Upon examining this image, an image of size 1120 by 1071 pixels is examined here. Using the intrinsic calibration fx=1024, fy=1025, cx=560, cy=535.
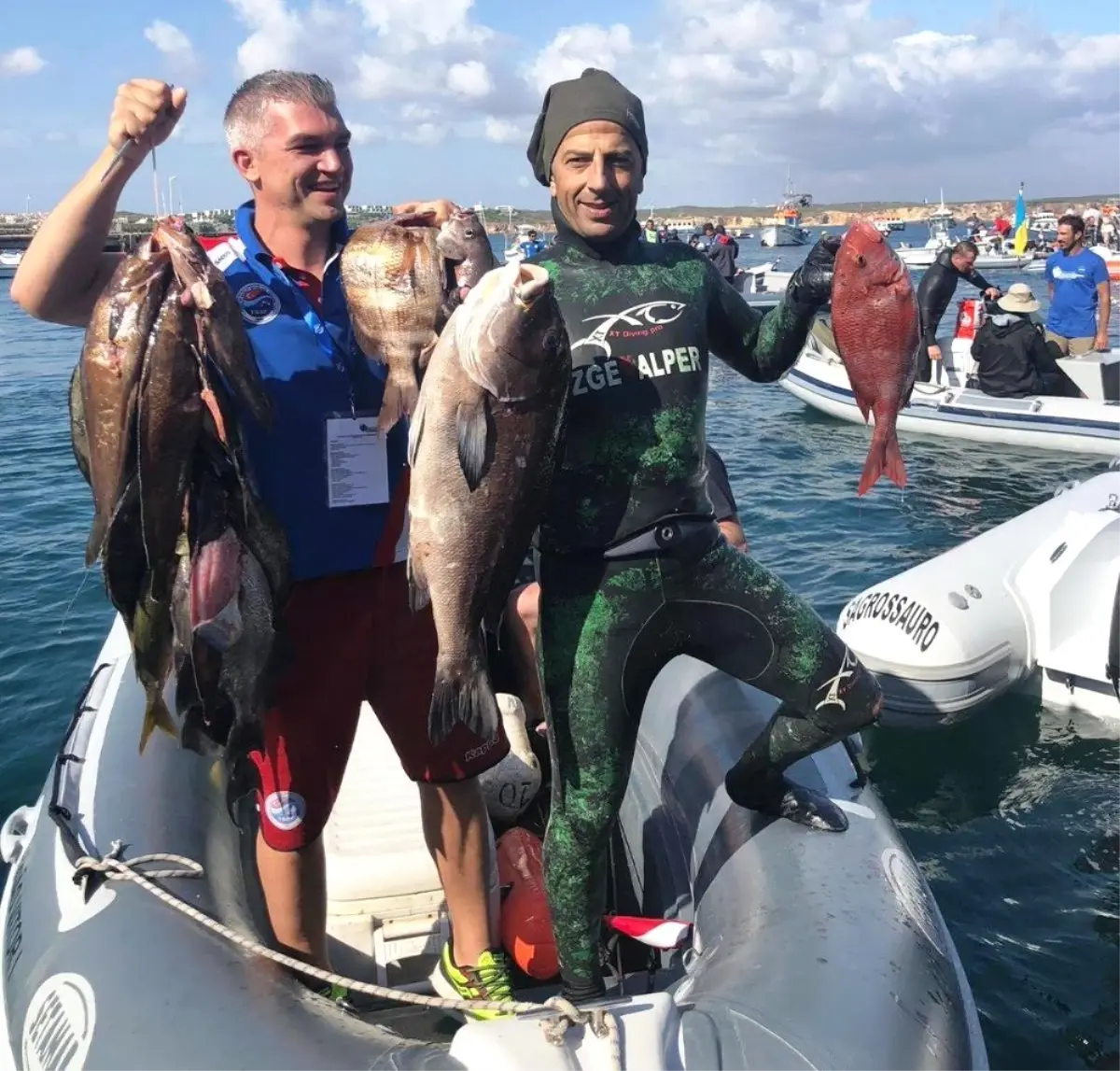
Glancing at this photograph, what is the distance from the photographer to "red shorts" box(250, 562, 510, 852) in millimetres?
2967

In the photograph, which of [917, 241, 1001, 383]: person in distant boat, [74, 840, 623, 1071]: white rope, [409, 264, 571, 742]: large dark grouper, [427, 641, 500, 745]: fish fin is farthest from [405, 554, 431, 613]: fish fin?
[917, 241, 1001, 383]: person in distant boat

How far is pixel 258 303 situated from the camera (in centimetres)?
277

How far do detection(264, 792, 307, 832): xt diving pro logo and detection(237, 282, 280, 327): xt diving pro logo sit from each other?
135cm

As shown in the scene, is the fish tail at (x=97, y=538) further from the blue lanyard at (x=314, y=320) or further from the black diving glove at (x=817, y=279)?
the black diving glove at (x=817, y=279)

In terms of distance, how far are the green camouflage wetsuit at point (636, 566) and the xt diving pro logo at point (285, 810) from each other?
2.53 feet

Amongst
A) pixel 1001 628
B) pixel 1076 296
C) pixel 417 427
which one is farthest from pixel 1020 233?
pixel 417 427

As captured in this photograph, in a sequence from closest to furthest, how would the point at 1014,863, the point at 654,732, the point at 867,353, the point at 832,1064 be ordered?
the point at 832,1064 < the point at 867,353 < the point at 654,732 < the point at 1014,863

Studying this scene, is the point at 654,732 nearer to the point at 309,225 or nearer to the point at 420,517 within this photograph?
the point at 420,517

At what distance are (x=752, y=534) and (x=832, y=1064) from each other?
30.9 feet

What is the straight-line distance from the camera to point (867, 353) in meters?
3.08

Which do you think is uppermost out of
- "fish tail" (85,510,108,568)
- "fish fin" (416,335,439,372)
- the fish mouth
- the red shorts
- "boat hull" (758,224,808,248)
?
"boat hull" (758,224,808,248)

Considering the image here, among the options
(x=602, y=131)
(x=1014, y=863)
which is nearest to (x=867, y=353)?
(x=602, y=131)

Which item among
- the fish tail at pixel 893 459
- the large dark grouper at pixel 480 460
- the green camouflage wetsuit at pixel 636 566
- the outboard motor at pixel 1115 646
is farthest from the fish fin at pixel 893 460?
the outboard motor at pixel 1115 646

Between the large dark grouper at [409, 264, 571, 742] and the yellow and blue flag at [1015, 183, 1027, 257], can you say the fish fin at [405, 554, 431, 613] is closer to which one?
the large dark grouper at [409, 264, 571, 742]
